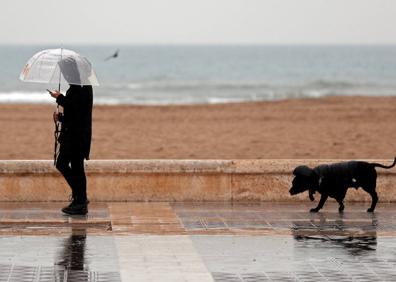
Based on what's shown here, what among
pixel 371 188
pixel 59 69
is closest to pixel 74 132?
pixel 59 69

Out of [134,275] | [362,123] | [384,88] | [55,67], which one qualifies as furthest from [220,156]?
[384,88]

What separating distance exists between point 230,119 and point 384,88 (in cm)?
3305

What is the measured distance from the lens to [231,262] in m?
9.02

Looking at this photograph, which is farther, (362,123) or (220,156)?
(362,123)

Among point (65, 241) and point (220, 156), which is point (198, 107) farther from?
point (65, 241)

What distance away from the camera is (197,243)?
9883 millimetres

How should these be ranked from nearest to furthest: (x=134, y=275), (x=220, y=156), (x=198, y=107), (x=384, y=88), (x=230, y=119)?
1. (x=134, y=275)
2. (x=220, y=156)
3. (x=230, y=119)
4. (x=198, y=107)
5. (x=384, y=88)

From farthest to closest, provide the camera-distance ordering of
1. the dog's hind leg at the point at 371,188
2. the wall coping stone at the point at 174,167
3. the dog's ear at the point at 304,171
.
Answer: the wall coping stone at the point at 174,167, the dog's hind leg at the point at 371,188, the dog's ear at the point at 304,171

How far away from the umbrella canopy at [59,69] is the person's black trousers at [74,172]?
73 centimetres

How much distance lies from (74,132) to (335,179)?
271cm

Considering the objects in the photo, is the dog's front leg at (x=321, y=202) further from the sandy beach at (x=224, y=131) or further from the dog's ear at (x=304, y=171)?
the sandy beach at (x=224, y=131)

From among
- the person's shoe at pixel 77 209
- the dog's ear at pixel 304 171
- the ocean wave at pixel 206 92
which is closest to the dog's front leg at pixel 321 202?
the dog's ear at pixel 304 171

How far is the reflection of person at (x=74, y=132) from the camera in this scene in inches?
443

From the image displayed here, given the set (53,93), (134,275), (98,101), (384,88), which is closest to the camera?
(134,275)
